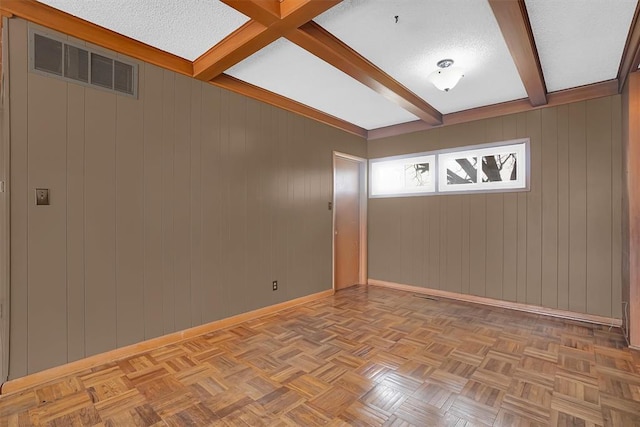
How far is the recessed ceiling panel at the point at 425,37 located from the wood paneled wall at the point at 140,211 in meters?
1.53

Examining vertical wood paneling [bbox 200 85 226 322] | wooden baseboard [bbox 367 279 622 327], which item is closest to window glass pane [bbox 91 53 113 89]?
vertical wood paneling [bbox 200 85 226 322]

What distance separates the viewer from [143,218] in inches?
104

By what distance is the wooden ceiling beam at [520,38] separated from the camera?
1958 millimetres

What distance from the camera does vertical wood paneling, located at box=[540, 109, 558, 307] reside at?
3.60 metres

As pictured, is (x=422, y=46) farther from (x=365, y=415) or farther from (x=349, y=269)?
(x=349, y=269)

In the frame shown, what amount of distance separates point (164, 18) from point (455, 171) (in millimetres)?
3849

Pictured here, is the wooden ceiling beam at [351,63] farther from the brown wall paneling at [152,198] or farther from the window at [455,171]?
the brown wall paneling at [152,198]

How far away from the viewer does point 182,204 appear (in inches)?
114

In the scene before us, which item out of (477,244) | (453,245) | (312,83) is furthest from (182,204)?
(477,244)

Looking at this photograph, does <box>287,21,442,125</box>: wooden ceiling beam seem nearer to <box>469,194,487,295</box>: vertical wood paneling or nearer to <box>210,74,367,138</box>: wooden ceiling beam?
<box>210,74,367,138</box>: wooden ceiling beam

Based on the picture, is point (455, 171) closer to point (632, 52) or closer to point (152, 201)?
point (632, 52)

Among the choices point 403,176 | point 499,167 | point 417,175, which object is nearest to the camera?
point 499,167

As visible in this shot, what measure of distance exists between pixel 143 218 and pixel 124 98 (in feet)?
3.32

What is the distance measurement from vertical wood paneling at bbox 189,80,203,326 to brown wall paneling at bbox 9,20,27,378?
1.16 metres
